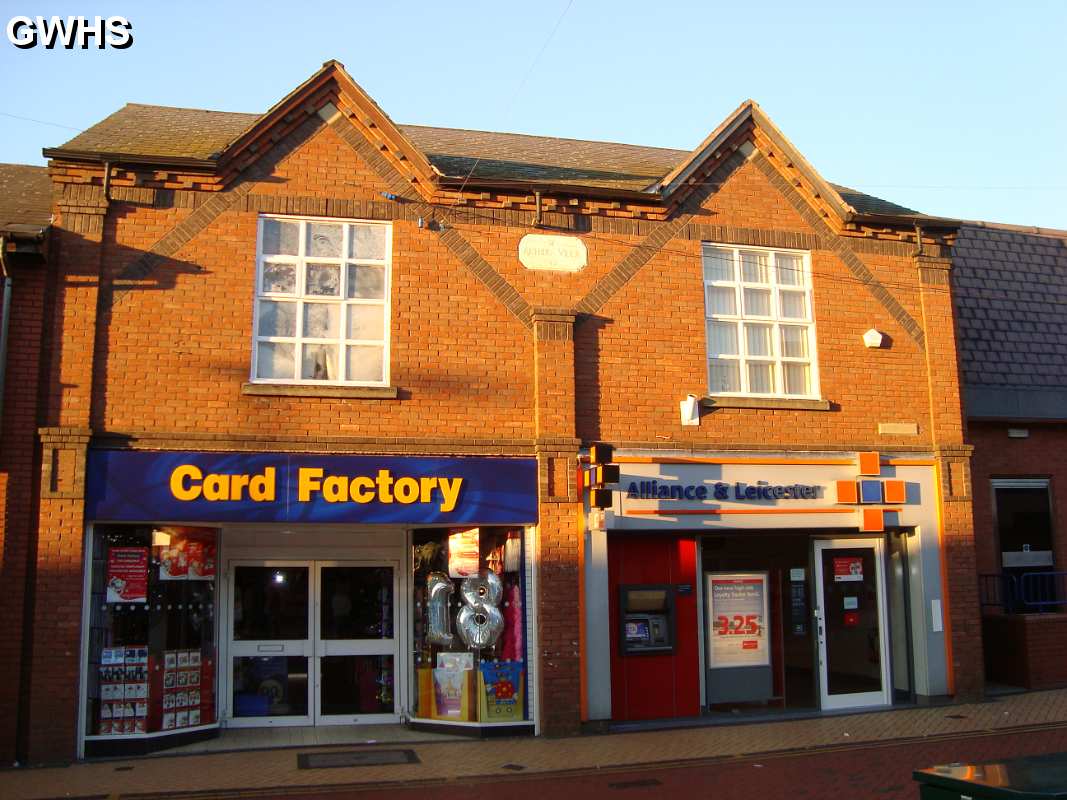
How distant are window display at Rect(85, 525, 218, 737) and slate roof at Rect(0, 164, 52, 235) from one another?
12.2 ft

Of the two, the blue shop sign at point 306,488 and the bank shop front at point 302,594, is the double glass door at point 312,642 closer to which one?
Result: the bank shop front at point 302,594

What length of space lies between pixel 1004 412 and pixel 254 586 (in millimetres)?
11887

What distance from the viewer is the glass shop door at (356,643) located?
13.0 m

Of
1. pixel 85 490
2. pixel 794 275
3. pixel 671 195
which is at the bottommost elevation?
pixel 85 490

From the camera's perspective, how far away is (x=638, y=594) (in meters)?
13.2

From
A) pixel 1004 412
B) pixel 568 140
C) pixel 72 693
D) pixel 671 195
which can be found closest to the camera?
pixel 72 693

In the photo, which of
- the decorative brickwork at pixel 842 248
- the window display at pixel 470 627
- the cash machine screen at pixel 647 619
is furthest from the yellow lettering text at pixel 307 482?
the decorative brickwork at pixel 842 248

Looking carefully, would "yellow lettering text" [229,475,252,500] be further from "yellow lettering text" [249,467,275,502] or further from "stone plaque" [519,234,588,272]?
"stone plaque" [519,234,588,272]

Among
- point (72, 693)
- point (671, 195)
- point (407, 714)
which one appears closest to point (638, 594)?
point (407, 714)

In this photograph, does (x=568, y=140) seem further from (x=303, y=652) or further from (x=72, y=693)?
(x=72, y=693)

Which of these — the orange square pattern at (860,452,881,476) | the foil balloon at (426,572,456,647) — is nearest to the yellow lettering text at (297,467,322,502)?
the foil balloon at (426,572,456,647)

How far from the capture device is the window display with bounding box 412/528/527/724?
1245cm

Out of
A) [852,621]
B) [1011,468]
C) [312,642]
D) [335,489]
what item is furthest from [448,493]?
[1011,468]

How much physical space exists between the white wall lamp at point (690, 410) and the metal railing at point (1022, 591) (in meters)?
6.05
